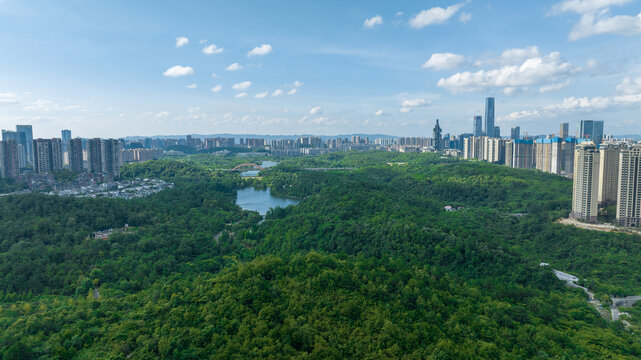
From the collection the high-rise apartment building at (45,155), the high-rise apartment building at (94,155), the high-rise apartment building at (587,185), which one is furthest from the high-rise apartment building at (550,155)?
the high-rise apartment building at (45,155)

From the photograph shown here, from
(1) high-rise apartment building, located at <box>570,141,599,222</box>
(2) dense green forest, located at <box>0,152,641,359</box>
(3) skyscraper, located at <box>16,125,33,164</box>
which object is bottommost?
(2) dense green forest, located at <box>0,152,641,359</box>

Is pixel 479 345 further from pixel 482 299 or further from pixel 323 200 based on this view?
pixel 323 200

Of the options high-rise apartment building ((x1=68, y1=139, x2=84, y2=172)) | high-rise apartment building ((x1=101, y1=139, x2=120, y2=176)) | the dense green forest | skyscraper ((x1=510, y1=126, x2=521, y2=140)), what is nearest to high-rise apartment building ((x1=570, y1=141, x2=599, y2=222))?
the dense green forest

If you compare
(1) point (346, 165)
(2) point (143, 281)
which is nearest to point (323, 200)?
(2) point (143, 281)

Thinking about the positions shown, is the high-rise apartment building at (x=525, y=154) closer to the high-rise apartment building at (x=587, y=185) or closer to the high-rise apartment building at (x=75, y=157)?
the high-rise apartment building at (x=587, y=185)

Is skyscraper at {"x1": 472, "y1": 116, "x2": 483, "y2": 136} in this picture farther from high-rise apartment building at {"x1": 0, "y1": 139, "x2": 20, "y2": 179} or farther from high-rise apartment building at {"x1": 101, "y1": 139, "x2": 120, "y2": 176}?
high-rise apartment building at {"x1": 0, "y1": 139, "x2": 20, "y2": 179}

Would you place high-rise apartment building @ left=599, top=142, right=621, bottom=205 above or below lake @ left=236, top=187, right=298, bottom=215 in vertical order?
above

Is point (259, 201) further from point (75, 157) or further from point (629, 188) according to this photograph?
point (629, 188)
